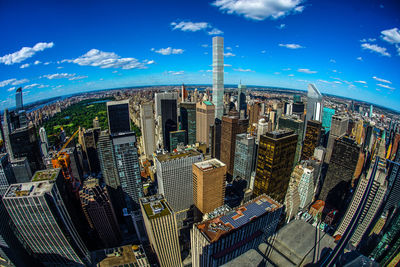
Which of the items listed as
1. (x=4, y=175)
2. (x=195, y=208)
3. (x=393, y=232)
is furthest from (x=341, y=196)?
(x=4, y=175)

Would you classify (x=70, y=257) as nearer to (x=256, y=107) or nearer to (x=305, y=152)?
(x=305, y=152)

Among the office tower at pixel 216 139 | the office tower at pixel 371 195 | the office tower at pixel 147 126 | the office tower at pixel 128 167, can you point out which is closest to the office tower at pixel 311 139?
the office tower at pixel 371 195

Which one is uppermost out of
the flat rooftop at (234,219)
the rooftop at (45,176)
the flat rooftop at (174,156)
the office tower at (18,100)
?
the office tower at (18,100)

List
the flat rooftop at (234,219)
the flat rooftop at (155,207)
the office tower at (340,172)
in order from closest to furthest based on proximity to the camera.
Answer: the flat rooftop at (234,219) → the flat rooftop at (155,207) → the office tower at (340,172)

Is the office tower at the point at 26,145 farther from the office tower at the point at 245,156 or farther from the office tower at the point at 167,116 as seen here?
the office tower at the point at 245,156

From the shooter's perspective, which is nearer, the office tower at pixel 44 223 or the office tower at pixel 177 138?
the office tower at pixel 44 223

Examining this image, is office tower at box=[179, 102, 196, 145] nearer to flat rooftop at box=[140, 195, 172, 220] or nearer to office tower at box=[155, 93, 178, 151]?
office tower at box=[155, 93, 178, 151]
